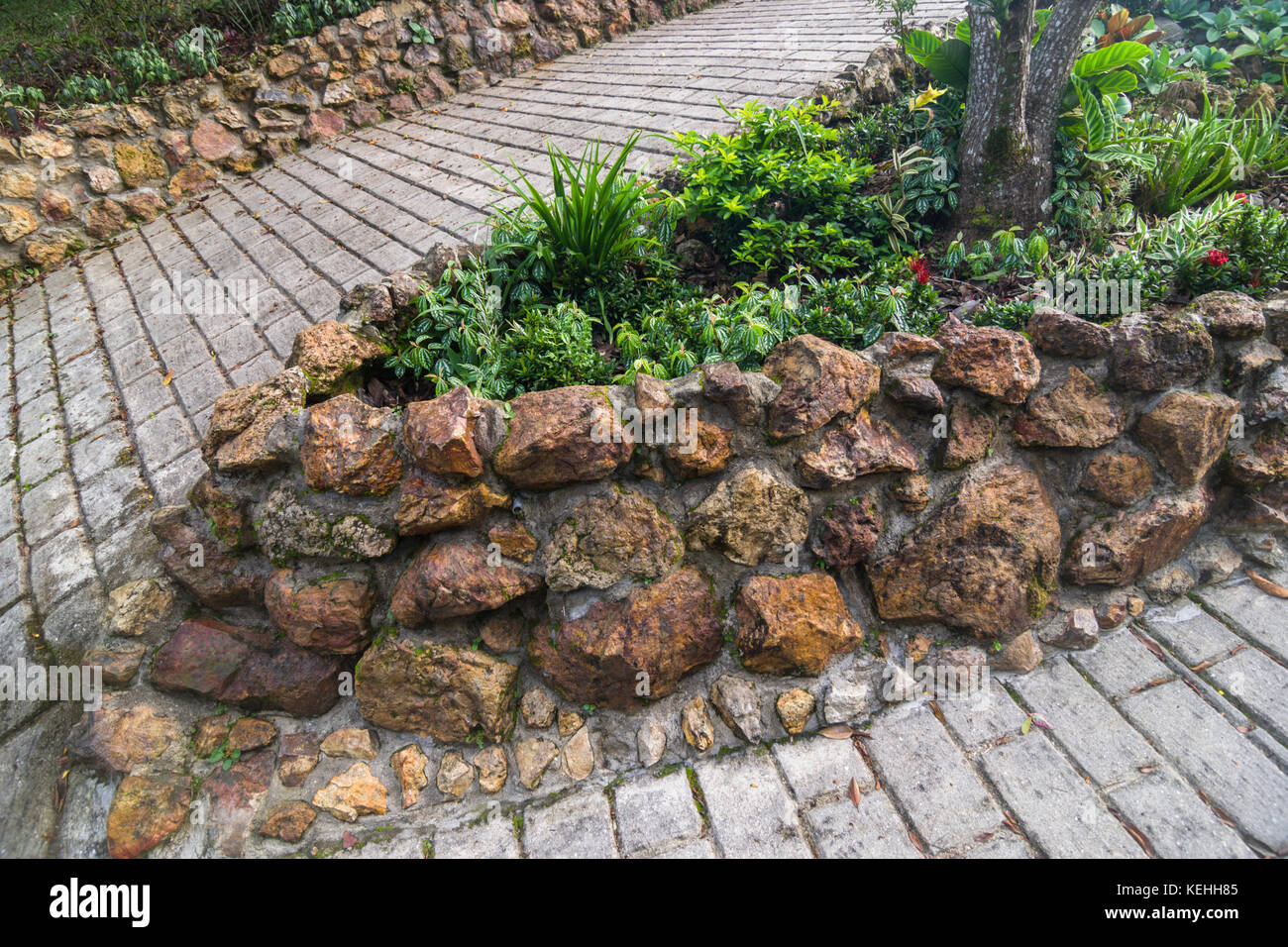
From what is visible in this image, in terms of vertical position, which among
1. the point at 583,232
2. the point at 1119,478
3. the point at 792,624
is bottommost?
the point at 792,624

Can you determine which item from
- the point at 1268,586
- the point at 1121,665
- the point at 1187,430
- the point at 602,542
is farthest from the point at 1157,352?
the point at 602,542

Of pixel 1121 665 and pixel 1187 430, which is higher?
pixel 1187 430

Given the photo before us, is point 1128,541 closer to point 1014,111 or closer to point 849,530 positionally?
point 849,530

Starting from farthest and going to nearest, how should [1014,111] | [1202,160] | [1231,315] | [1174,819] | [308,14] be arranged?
[308,14]
[1202,160]
[1014,111]
[1231,315]
[1174,819]

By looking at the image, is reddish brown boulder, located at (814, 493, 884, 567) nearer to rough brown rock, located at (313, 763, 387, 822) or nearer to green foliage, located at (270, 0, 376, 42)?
rough brown rock, located at (313, 763, 387, 822)

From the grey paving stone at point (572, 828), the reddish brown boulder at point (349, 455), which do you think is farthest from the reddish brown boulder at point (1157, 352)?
the reddish brown boulder at point (349, 455)

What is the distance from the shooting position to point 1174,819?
7.17ft

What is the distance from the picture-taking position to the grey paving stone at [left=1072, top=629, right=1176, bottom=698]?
2.60 meters

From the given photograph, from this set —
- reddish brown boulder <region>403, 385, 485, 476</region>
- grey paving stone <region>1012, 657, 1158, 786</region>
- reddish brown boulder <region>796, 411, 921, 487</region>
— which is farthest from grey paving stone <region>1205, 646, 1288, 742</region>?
reddish brown boulder <region>403, 385, 485, 476</region>

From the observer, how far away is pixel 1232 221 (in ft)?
10.1

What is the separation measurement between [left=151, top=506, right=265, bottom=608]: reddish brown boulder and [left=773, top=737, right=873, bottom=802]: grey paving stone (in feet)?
7.10

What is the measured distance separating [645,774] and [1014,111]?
3595 mm

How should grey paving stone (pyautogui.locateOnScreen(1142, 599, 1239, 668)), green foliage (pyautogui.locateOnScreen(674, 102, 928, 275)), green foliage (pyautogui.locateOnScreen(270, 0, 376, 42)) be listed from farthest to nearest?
green foliage (pyautogui.locateOnScreen(270, 0, 376, 42)), green foliage (pyautogui.locateOnScreen(674, 102, 928, 275)), grey paving stone (pyautogui.locateOnScreen(1142, 599, 1239, 668))

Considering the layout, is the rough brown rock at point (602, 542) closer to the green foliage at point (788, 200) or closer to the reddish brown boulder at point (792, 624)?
the reddish brown boulder at point (792, 624)
